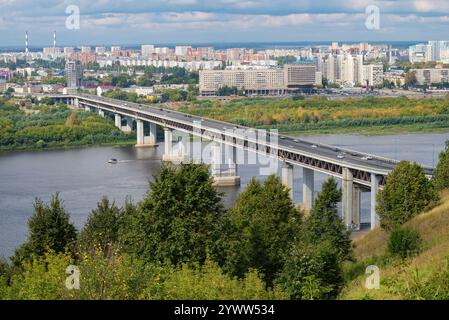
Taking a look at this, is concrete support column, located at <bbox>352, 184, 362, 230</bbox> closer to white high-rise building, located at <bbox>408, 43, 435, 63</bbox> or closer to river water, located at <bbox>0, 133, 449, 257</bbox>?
river water, located at <bbox>0, 133, 449, 257</bbox>

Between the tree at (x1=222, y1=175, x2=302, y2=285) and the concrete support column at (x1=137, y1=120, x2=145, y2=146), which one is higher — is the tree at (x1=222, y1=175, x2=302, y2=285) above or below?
above

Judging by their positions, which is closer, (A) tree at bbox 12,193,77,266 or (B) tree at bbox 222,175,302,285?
(B) tree at bbox 222,175,302,285

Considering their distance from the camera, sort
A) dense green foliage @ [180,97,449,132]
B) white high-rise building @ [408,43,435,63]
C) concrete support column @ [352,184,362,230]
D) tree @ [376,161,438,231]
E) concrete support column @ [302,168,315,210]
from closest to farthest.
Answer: tree @ [376,161,438,231] < concrete support column @ [352,184,362,230] < concrete support column @ [302,168,315,210] < dense green foliage @ [180,97,449,132] < white high-rise building @ [408,43,435,63]

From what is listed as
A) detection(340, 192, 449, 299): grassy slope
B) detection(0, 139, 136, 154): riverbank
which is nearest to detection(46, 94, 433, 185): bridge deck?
detection(0, 139, 136, 154): riverbank

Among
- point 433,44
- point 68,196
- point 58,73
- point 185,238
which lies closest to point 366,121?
point 68,196

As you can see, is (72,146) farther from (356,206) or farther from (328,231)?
(328,231)

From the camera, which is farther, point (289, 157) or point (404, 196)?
point (289, 157)

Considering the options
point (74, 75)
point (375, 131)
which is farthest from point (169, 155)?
point (74, 75)

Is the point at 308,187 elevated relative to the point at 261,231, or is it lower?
lower

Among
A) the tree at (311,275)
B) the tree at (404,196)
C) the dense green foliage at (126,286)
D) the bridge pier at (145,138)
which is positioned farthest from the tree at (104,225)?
the bridge pier at (145,138)
